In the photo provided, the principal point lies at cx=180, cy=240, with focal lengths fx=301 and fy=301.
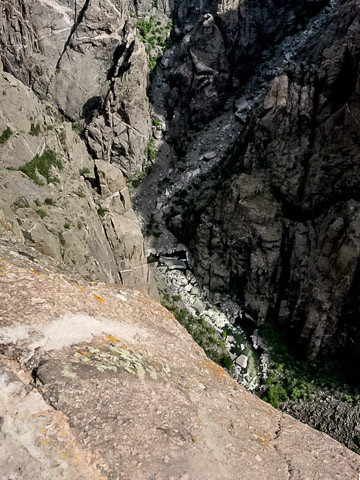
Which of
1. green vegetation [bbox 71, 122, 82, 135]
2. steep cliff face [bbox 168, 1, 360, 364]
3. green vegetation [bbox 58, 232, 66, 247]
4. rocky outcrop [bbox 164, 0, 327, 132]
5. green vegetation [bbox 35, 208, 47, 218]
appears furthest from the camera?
rocky outcrop [bbox 164, 0, 327, 132]

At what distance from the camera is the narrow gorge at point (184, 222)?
7.83 metres

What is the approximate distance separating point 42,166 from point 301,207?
34.5 metres

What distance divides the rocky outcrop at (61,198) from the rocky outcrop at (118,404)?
348 inches

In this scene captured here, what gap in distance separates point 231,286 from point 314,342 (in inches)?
558

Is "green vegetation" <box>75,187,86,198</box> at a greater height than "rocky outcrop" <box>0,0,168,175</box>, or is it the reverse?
"rocky outcrop" <box>0,0,168,175</box>

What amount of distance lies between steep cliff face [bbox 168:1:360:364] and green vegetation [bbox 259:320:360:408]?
1.96 metres

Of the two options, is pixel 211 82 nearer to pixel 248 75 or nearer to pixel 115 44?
pixel 248 75

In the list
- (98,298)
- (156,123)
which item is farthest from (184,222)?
(98,298)

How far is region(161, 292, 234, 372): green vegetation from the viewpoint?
40.3 m

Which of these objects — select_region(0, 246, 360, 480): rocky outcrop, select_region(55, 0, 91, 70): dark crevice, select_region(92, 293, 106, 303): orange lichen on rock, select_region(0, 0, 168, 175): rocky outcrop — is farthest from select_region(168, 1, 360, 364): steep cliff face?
select_region(55, 0, 91, 70): dark crevice

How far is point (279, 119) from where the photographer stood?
44750 mm

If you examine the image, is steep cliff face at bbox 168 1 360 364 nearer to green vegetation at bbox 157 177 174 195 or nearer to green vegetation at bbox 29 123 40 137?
green vegetation at bbox 157 177 174 195

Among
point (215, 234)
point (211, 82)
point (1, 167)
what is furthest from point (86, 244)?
point (211, 82)

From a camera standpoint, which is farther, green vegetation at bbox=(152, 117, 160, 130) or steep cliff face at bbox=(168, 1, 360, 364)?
green vegetation at bbox=(152, 117, 160, 130)
